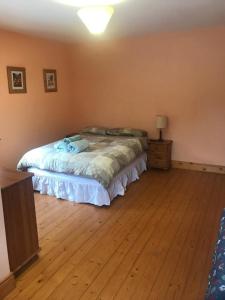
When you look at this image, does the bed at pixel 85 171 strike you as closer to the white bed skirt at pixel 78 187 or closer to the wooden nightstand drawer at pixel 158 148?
the white bed skirt at pixel 78 187

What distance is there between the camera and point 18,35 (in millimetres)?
4180

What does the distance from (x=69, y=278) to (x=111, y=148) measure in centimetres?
212

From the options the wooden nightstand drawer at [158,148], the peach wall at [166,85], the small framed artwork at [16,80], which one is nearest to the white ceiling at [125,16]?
the peach wall at [166,85]

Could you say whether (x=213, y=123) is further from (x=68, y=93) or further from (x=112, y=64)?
(x=68, y=93)

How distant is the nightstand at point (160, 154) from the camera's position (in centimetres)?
465

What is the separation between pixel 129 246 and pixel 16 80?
10.2ft

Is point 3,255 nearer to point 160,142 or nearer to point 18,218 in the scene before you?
point 18,218

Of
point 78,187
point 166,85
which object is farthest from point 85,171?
point 166,85

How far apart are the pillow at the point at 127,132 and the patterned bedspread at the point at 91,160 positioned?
1.70ft

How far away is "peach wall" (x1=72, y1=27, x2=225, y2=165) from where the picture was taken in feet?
14.3

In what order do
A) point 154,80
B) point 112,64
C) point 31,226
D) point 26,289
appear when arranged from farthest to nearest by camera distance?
point 112,64, point 154,80, point 31,226, point 26,289

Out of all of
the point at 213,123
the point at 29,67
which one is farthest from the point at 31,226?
the point at 213,123

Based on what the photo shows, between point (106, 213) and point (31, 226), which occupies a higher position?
point (31, 226)

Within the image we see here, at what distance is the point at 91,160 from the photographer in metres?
3.48
